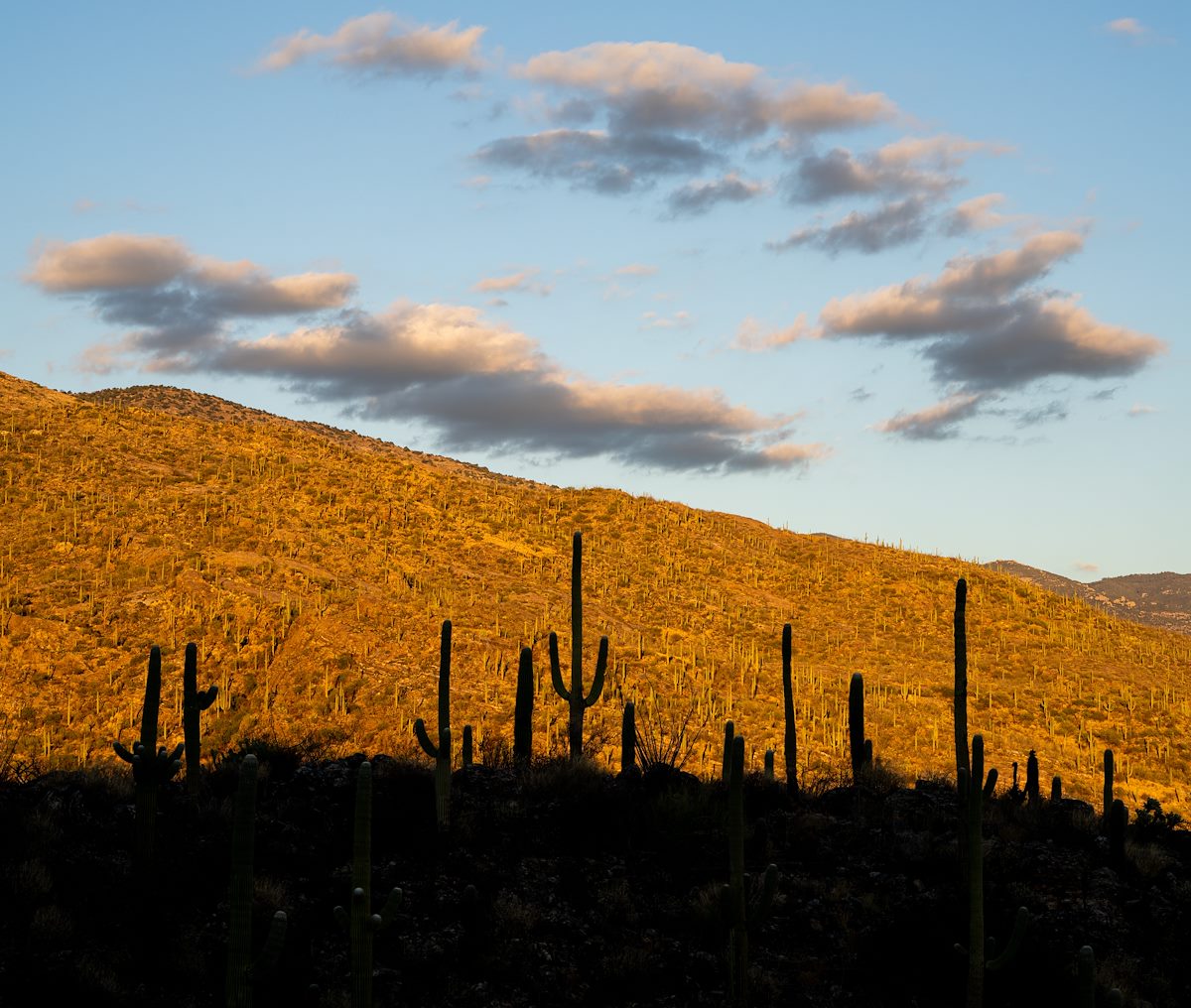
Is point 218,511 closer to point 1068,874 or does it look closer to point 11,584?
point 11,584

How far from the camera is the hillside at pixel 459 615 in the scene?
31.1m

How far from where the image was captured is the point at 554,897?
40.6ft

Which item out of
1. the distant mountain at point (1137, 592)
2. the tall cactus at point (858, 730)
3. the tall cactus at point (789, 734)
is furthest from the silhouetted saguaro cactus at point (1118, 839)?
the distant mountain at point (1137, 592)

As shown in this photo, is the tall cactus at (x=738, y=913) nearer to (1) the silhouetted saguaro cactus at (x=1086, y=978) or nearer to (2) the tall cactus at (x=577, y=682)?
(1) the silhouetted saguaro cactus at (x=1086, y=978)

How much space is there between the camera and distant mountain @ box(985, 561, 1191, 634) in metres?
123

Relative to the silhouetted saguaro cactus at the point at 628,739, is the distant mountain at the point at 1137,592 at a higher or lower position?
higher

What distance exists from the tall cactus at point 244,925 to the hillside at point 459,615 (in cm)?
1384

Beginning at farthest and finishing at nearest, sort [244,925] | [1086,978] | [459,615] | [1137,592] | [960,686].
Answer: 1. [1137,592]
2. [459,615]
3. [960,686]
4. [1086,978]
5. [244,925]

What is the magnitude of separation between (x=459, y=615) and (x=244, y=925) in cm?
3141

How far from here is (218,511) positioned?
1778 inches

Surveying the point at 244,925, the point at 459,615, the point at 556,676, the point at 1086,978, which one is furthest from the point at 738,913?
the point at 459,615

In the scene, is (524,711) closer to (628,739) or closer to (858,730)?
(628,739)

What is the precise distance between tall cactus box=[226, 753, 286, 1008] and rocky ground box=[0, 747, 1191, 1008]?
162 centimetres

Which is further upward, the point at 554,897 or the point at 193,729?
the point at 193,729
